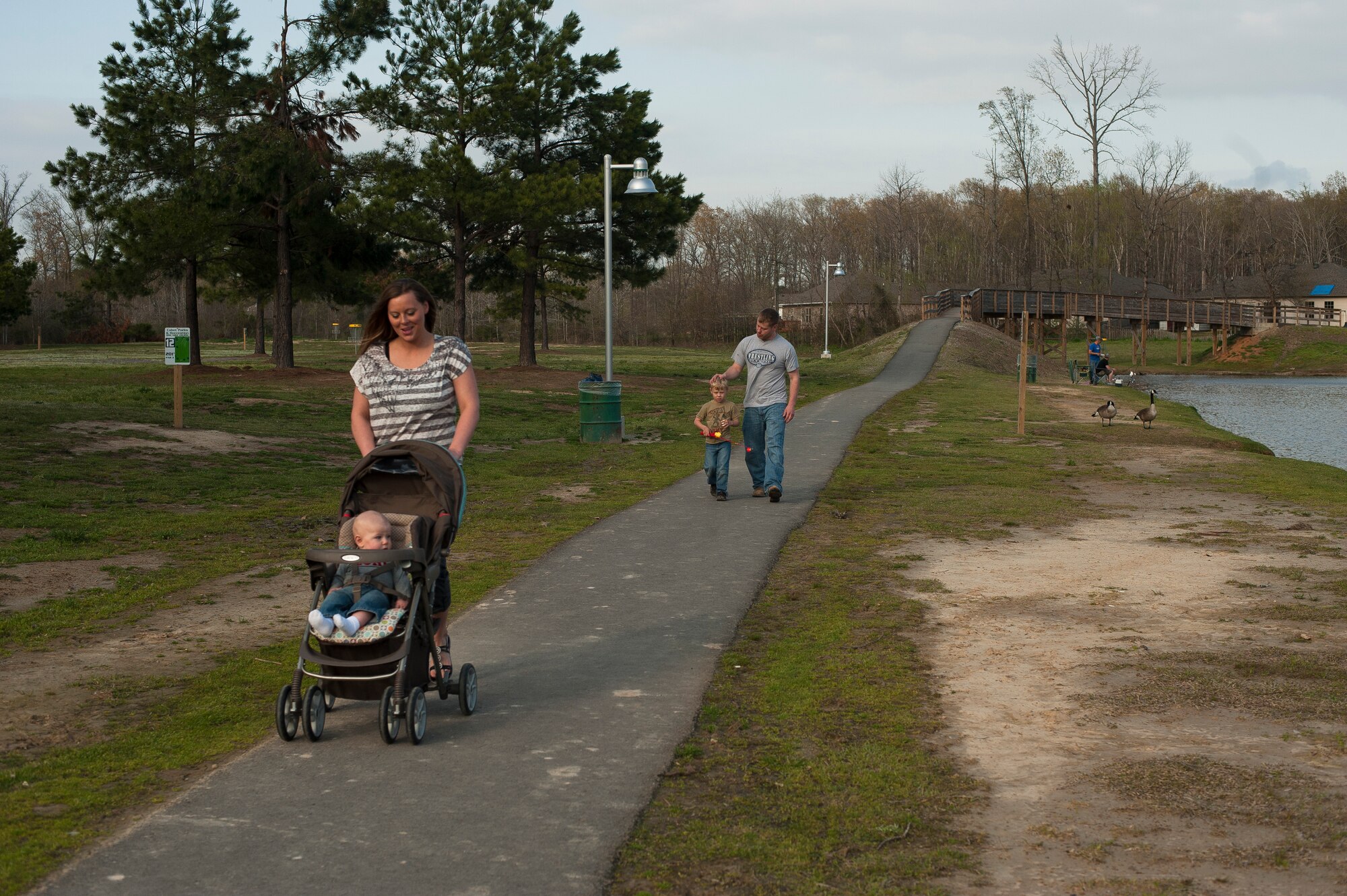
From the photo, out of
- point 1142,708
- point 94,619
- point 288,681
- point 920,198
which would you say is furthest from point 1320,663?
point 920,198

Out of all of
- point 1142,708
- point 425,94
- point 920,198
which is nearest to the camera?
point 1142,708

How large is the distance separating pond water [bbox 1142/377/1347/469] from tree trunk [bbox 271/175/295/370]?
27515 millimetres

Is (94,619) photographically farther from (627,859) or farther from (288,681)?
(627,859)

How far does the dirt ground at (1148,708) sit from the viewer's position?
3.99 m

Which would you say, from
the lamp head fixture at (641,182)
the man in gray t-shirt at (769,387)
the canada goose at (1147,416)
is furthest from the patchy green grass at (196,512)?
the canada goose at (1147,416)

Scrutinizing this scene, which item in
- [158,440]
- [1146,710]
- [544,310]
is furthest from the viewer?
[544,310]

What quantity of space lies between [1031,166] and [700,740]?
282 feet

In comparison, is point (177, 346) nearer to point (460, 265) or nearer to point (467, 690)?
point (467, 690)

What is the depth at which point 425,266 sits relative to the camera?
40.6m

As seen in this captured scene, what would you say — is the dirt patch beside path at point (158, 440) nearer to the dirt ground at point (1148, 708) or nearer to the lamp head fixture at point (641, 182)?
the lamp head fixture at point (641, 182)

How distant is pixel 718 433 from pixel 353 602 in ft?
24.6

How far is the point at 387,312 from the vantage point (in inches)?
228

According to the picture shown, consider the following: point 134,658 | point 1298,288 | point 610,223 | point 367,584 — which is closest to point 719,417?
point 134,658

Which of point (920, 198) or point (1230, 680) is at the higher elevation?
point (920, 198)
